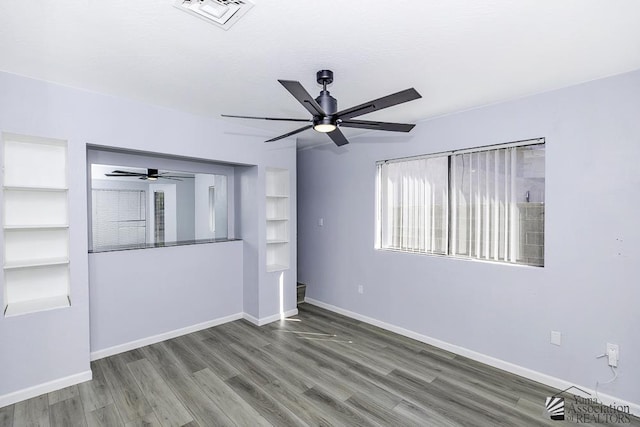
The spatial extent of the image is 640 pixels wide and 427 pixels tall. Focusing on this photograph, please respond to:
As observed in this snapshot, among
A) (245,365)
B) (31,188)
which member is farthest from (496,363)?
(31,188)

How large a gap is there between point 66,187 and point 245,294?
233cm

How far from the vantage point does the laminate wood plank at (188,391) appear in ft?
7.45

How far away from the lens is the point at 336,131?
2.38 m

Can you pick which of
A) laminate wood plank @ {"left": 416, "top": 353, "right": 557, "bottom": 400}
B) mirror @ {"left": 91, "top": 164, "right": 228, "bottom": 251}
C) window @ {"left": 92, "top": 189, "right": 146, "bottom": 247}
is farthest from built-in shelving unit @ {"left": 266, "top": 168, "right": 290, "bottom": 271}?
laminate wood plank @ {"left": 416, "top": 353, "right": 557, "bottom": 400}

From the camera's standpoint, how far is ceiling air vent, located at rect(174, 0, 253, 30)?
1564 mm

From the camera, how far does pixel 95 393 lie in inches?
99.9

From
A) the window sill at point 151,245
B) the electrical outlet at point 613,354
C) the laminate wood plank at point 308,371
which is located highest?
Answer: the window sill at point 151,245

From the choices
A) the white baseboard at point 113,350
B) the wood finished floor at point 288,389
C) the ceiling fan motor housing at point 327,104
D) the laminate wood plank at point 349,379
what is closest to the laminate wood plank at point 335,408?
the wood finished floor at point 288,389

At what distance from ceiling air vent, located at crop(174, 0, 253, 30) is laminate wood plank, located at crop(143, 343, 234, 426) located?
2.55 meters

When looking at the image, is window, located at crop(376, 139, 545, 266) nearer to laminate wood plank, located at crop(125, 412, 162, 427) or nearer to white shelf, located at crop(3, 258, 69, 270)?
laminate wood plank, located at crop(125, 412, 162, 427)

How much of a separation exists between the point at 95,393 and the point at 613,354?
4.03 m

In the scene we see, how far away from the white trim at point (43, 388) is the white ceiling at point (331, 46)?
2418mm

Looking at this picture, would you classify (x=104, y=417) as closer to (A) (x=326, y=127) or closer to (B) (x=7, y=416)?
(B) (x=7, y=416)

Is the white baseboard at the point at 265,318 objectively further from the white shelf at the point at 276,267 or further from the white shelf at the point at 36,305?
the white shelf at the point at 36,305
